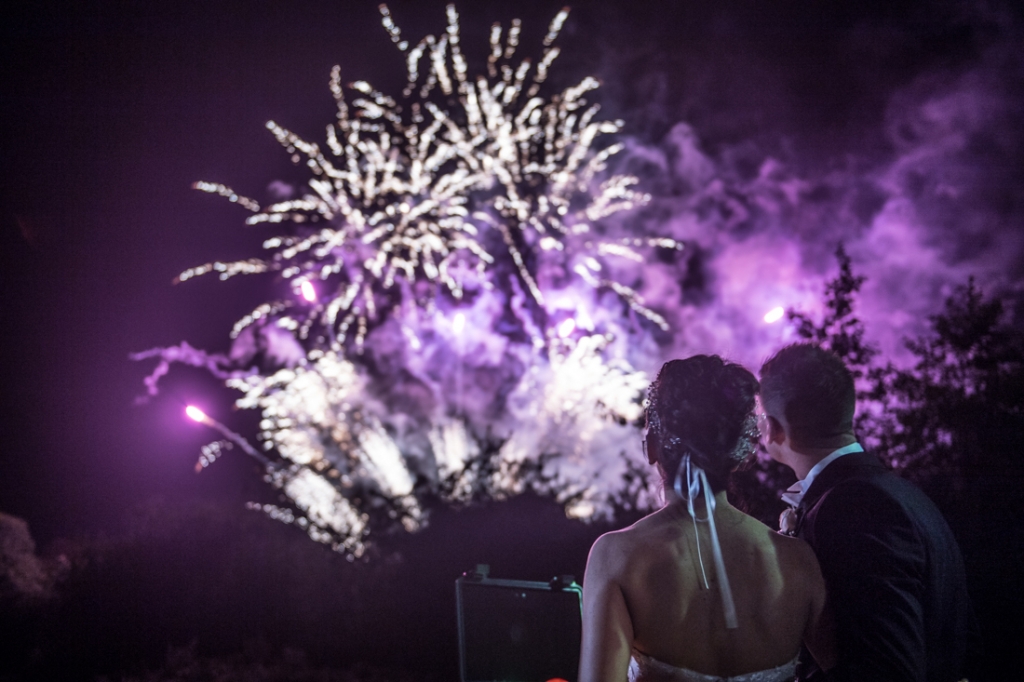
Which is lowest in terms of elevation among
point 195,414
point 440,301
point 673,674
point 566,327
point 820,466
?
point 673,674

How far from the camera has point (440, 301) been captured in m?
12.6

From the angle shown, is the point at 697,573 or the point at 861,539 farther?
the point at 861,539

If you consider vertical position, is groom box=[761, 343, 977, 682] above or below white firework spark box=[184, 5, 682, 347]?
below

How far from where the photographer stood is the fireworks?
9.59 meters

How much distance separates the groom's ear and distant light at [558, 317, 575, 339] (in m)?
9.29

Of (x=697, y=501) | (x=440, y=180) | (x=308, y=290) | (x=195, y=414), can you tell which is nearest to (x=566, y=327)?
(x=440, y=180)

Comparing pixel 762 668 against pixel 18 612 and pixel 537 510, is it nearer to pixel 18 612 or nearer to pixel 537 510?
pixel 537 510

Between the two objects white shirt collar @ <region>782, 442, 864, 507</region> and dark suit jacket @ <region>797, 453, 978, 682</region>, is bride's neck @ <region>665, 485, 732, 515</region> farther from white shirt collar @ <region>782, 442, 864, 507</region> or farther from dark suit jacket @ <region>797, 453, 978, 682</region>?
white shirt collar @ <region>782, 442, 864, 507</region>

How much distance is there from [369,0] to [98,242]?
6.56 metres

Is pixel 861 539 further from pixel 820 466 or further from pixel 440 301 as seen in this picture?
pixel 440 301

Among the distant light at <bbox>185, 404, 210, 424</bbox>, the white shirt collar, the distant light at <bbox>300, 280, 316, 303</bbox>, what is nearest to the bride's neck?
the white shirt collar

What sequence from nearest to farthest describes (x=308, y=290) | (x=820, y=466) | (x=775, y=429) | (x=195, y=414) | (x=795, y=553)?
(x=795, y=553) < (x=820, y=466) < (x=775, y=429) < (x=308, y=290) < (x=195, y=414)

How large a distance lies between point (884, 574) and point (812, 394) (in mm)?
634

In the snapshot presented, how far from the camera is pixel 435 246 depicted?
9.94m
